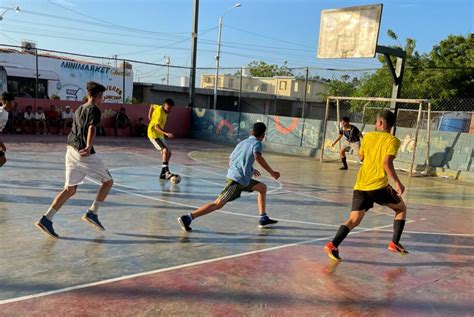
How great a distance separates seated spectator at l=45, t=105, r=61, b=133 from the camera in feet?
66.8

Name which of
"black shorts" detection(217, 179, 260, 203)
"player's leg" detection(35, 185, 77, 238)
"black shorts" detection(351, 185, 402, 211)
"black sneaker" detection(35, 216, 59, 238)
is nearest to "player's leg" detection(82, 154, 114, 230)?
"player's leg" detection(35, 185, 77, 238)

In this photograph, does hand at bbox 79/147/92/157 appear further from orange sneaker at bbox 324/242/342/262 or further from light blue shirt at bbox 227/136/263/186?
orange sneaker at bbox 324/242/342/262

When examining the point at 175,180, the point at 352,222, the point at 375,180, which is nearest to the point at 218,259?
the point at 352,222

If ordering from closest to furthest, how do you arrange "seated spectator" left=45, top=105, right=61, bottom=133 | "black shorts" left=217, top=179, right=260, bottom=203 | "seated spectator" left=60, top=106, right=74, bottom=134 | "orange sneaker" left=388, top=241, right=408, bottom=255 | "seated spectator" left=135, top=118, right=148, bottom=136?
"orange sneaker" left=388, top=241, right=408, bottom=255
"black shorts" left=217, top=179, right=260, bottom=203
"seated spectator" left=45, top=105, right=61, bottom=133
"seated spectator" left=60, top=106, right=74, bottom=134
"seated spectator" left=135, top=118, right=148, bottom=136

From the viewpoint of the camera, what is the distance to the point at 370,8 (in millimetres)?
14891

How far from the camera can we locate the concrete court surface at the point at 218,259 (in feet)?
13.6

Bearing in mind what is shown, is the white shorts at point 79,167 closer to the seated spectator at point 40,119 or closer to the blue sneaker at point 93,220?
the blue sneaker at point 93,220

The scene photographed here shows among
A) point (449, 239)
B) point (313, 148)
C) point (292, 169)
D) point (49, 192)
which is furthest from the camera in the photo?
point (313, 148)

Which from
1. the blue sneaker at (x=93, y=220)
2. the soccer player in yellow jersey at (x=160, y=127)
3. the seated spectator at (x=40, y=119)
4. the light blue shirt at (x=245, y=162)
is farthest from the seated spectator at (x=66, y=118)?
the light blue shirt at (x=245, y=162)

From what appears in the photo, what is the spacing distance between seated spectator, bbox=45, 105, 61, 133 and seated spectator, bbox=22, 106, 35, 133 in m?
0.67

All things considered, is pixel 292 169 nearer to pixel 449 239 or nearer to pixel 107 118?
pixel 449 239

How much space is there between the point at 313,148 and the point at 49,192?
12.1m

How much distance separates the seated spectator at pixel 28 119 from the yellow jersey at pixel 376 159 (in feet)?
57.4

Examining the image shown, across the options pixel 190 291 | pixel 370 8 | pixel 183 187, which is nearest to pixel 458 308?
pixel 190 291
